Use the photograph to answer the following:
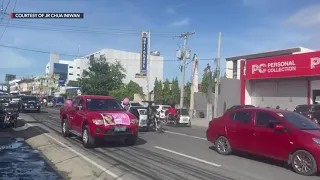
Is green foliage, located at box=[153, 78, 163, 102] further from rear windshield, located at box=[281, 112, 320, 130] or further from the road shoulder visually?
rear windshield, located at box=[281, 112, 320, 130]

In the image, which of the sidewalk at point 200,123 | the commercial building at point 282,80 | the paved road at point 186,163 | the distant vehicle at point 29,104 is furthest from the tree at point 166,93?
the paved road at point 186,163

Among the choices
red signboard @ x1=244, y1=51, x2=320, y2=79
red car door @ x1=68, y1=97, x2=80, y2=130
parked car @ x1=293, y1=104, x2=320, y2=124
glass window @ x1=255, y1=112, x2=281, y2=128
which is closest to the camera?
glass window @ x1=255, y1=112, x2=281, y2=128

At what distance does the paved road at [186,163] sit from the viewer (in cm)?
880

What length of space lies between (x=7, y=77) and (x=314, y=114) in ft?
355

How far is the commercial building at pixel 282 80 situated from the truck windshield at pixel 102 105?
20.5 metres

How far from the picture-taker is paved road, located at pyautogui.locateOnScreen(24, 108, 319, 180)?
8805mm

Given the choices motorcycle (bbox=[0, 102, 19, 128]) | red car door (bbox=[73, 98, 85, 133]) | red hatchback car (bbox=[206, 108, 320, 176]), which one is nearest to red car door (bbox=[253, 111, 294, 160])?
red hatchback car (bbox=[206, 108, 320, 176])

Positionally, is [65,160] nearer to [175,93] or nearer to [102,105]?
[102,105]

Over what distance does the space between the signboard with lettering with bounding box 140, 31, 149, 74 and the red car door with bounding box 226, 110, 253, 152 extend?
3653cm

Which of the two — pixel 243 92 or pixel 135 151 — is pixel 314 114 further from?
pixel 135 151

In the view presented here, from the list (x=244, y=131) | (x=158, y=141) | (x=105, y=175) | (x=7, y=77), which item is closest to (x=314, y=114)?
(x=158, y=141)

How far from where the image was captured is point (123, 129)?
42.3ft

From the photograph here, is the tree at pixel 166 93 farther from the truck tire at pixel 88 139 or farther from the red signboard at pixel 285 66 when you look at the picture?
the truck tire at pixel 88 139

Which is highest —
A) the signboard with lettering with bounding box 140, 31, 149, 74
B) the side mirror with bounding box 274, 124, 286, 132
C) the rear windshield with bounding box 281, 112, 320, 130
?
the signboard with lettering with bounding box 140, 31, 149, 74
